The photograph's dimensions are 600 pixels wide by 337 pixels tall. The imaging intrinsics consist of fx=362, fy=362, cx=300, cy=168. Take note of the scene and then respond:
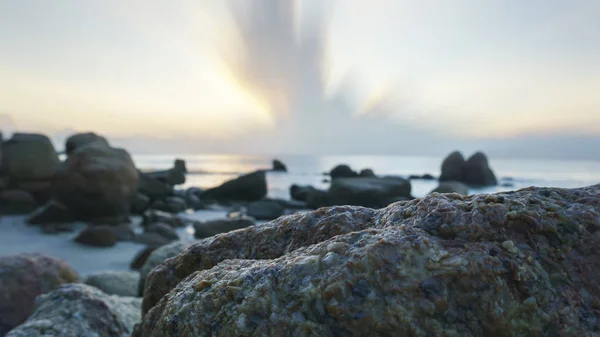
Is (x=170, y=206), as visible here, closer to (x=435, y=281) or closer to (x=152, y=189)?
(x=152, y=189)

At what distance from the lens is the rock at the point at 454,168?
35594mm

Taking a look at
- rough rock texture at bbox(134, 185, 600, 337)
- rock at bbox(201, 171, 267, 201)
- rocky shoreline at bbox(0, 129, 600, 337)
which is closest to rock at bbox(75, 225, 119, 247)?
rocky shoreline at bbox(0, 129, 600, 337)

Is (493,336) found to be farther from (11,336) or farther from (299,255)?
(11,336)

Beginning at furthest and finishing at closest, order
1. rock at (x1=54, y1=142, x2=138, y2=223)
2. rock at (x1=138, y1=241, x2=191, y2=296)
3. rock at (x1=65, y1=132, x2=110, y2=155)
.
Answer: rock at (x1=65, y1=132, x2=110, y2=155), rock at (x1=54, y1=142, x2=138, y2=223), rock at (x1=138, y1=241, x2=191, y2=296)

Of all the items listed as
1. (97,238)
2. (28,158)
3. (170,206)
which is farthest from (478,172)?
(28,158)

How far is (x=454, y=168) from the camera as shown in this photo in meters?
35.9

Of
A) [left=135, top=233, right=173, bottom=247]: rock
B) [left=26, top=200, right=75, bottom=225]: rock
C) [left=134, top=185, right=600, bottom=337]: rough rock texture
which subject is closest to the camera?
[left=134, top=185, right=600, bottom=337]: rough rock texture

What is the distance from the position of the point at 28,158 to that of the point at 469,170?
34.0m

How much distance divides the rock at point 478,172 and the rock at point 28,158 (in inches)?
1284

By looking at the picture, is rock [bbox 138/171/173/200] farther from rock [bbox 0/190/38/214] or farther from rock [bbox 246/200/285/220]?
rock [bbox 246/200/285/220]

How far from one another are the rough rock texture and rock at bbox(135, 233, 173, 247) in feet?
25.3

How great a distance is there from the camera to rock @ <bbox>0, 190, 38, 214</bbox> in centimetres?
1193

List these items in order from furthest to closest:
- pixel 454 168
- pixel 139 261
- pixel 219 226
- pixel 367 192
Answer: pixel 454 168
pixel 367 192
pixel 219 226
pixel 139 261

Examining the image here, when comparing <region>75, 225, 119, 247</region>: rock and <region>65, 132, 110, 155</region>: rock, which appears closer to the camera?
<region>75, 225, 119, 247</region>: rock
